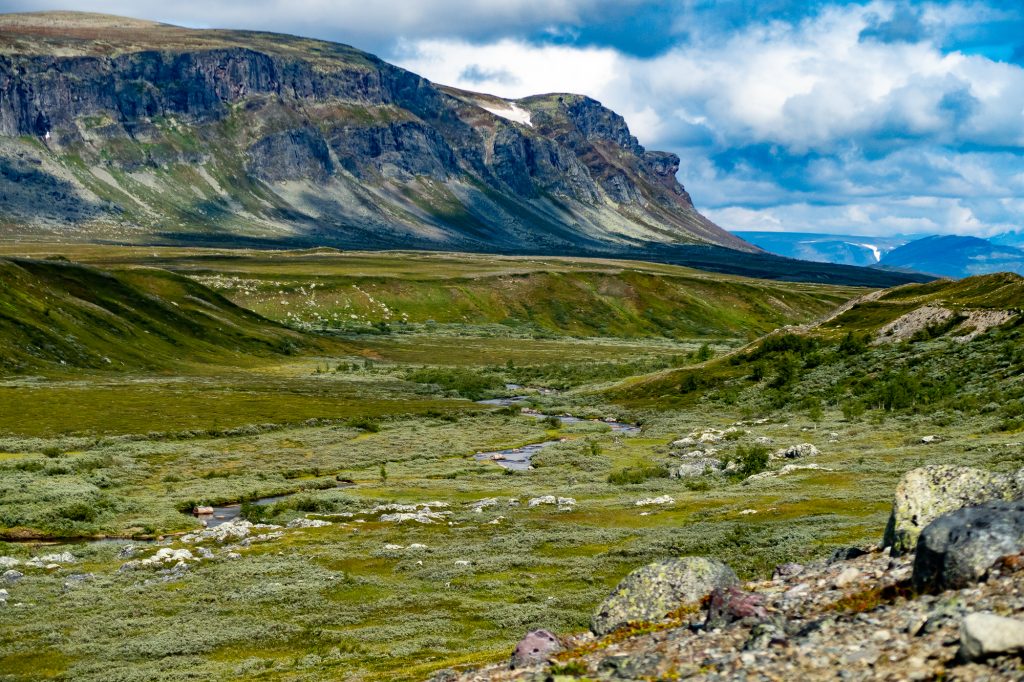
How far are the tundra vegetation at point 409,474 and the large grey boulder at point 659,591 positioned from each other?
494cm

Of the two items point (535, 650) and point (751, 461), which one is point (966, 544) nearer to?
point (535, 650)

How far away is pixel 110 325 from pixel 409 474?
10188 centimetres

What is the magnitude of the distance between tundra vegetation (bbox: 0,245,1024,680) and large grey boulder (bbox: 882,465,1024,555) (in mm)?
11477

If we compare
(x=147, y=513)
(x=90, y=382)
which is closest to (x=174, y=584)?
(x=147, y=513)

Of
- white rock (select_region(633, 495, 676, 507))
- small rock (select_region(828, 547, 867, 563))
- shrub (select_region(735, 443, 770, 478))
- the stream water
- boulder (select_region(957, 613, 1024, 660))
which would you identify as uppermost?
boulder (select_region(957, 613, 1024, 660))

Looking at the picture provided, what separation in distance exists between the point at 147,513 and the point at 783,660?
177ft

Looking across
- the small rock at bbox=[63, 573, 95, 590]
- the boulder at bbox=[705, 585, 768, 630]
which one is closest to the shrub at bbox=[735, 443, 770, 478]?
the small rock at bbox=[63, 573, 95, 590]

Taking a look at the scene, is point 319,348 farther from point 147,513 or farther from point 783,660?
point 783,660

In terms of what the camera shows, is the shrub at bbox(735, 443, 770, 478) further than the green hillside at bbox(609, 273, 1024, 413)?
No

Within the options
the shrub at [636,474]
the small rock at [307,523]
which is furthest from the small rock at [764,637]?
the shrub at [636,474]

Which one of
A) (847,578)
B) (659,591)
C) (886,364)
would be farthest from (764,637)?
(886,364)

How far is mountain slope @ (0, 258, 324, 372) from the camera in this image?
460 ft

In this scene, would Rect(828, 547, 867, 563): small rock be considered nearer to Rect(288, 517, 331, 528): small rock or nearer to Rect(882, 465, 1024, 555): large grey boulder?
Rect(882, 465, 1024, 555): large grey boulder

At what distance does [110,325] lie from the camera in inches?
6255
